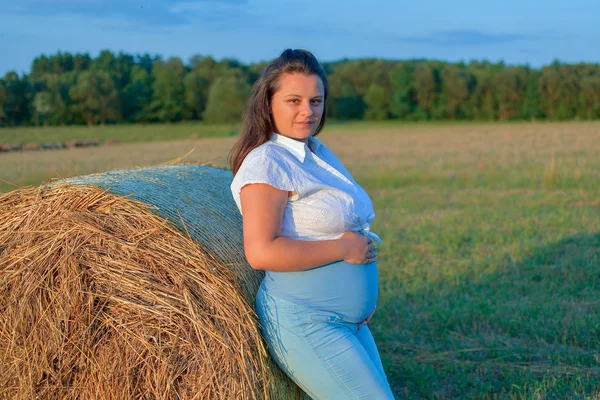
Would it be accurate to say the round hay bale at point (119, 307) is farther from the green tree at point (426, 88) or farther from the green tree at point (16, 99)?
the green tree at point (426, 88)

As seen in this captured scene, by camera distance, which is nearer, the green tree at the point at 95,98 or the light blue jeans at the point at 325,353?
the light blue jeans at the point at 325,353

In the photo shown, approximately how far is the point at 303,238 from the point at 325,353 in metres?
0.50

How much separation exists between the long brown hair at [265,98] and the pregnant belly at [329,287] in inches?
22.6

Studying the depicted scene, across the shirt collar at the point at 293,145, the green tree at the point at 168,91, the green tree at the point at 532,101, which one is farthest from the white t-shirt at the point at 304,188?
the green tree at the point at 532,101

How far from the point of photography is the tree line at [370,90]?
41156mm

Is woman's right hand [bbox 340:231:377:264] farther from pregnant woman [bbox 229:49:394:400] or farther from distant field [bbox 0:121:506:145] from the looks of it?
distant field [bbox 0:121:506:145]

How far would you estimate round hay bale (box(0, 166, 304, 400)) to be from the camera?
9.11 ft

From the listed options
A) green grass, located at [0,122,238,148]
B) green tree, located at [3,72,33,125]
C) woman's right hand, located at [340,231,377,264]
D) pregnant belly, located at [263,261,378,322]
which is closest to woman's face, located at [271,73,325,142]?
woman's right hand, located at [340,231,377,264]

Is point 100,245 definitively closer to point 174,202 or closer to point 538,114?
point 174,202

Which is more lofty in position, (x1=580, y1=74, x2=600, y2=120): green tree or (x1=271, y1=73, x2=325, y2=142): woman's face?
(x1=271, y1=73, x2=325, y2=142): woman's face

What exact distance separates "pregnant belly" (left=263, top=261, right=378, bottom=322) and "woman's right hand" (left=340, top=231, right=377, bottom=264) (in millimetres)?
46

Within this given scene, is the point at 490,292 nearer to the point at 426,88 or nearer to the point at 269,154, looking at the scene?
the point at 269,154

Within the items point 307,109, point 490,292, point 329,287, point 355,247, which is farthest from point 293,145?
point 490,292

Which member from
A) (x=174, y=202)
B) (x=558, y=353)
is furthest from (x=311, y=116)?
(x=558, y=353)
